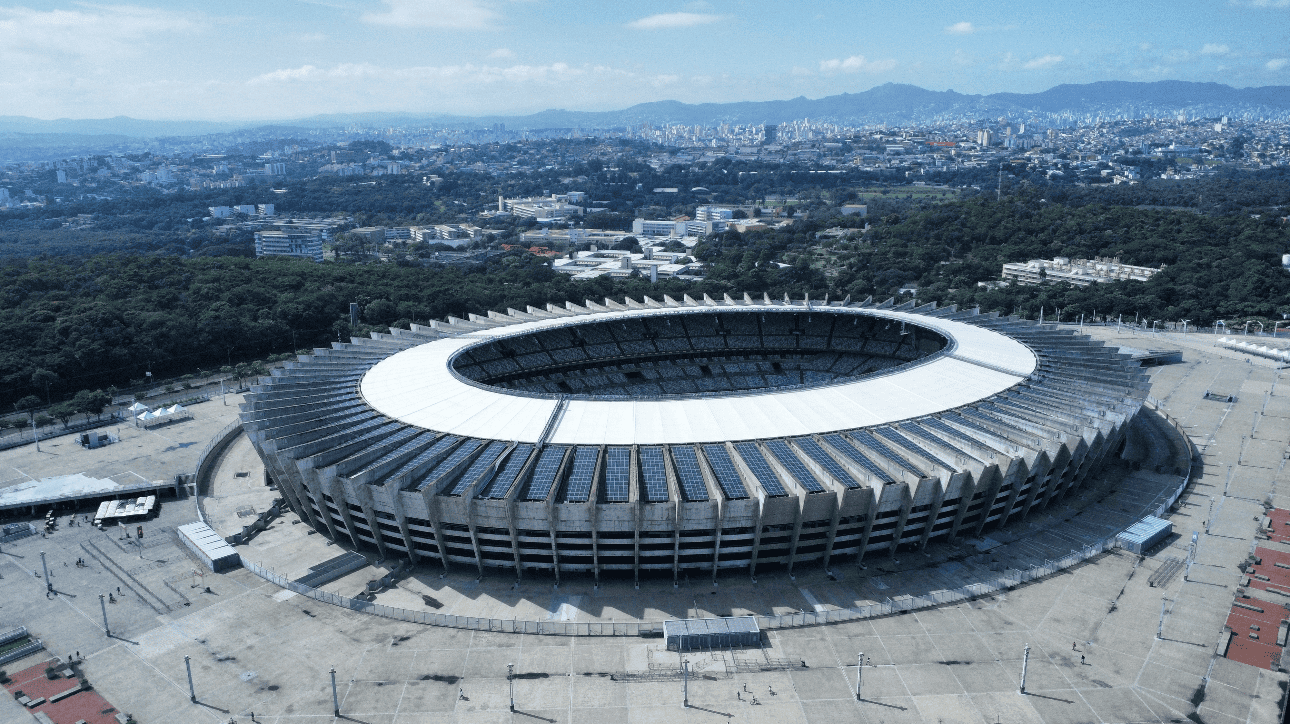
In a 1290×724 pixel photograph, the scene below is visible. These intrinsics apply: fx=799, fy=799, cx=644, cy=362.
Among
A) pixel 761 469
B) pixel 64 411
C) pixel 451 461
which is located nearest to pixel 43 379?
pixel 64 411

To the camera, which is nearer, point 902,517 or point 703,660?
point 703,660

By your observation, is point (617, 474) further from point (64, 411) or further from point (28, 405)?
point (28, 405)

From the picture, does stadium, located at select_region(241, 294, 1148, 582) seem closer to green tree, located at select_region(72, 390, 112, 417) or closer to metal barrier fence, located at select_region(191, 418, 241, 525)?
metal barrier fence, located at select_region(191, 418, 241, 525)

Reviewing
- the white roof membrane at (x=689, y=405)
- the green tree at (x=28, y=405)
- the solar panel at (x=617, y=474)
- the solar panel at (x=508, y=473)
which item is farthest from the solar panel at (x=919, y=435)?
the green tree at (x=28, y=405)

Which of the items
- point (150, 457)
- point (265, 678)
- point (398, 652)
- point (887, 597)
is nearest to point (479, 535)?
point (398, 652)

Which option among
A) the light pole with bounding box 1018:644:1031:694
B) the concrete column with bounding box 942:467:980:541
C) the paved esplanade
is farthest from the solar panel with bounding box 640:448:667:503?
the light pole with bounding box 1018:644:1031:694
